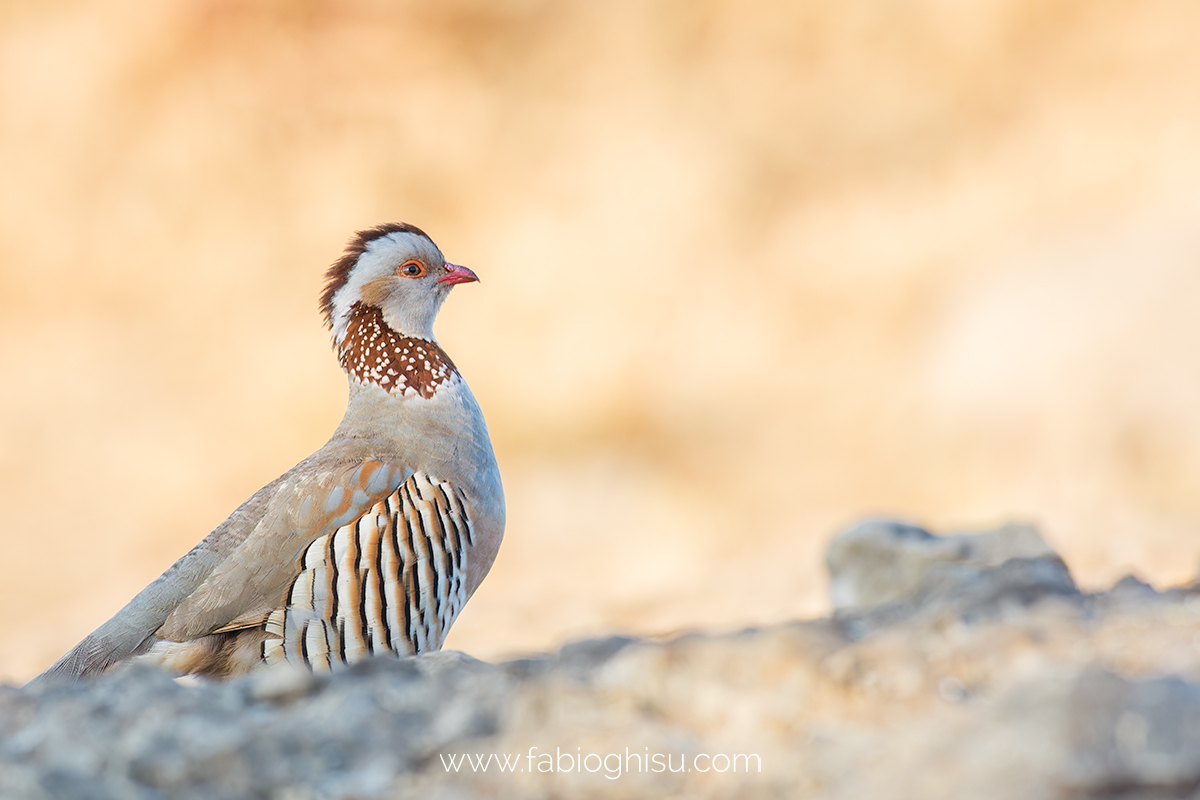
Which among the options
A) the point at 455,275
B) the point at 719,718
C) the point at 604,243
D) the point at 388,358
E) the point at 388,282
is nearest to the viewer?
the point at 719,718

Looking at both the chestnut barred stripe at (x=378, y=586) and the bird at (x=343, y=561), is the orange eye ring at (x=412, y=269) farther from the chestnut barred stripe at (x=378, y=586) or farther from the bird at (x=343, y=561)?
the chestnut barred stripe at (x=378, y=586)

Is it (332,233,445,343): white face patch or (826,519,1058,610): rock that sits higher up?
(332,233,445,343): white face patch

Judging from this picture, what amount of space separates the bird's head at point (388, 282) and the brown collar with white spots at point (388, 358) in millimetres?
43

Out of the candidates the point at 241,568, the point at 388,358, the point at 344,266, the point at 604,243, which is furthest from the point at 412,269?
the point at 604,243

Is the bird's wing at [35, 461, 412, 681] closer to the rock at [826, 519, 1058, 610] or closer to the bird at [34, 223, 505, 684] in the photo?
the bird at [34, 223, 505, 684]

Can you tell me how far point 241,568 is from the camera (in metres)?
4.23

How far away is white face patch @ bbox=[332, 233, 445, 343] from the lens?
16.9 feet

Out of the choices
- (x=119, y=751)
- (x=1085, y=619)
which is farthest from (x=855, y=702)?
(x=119, y=751)

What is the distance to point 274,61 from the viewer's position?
18.8 metres

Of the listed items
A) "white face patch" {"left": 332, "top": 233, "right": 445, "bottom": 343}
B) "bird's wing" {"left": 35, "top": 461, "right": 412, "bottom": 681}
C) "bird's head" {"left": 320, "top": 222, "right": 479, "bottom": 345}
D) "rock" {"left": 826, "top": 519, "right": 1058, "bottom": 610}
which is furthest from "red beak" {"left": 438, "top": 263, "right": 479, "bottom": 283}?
"rock" {"left": 826, "top": 519, "right": 1058, "bottom": 610}

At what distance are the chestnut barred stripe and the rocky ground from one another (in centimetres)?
150

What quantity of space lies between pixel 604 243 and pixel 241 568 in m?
14.2

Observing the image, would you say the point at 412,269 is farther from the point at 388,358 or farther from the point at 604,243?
the point at 604,243

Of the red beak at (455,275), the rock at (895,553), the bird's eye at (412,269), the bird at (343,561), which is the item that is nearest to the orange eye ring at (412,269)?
the bird's eye at (412,269)
